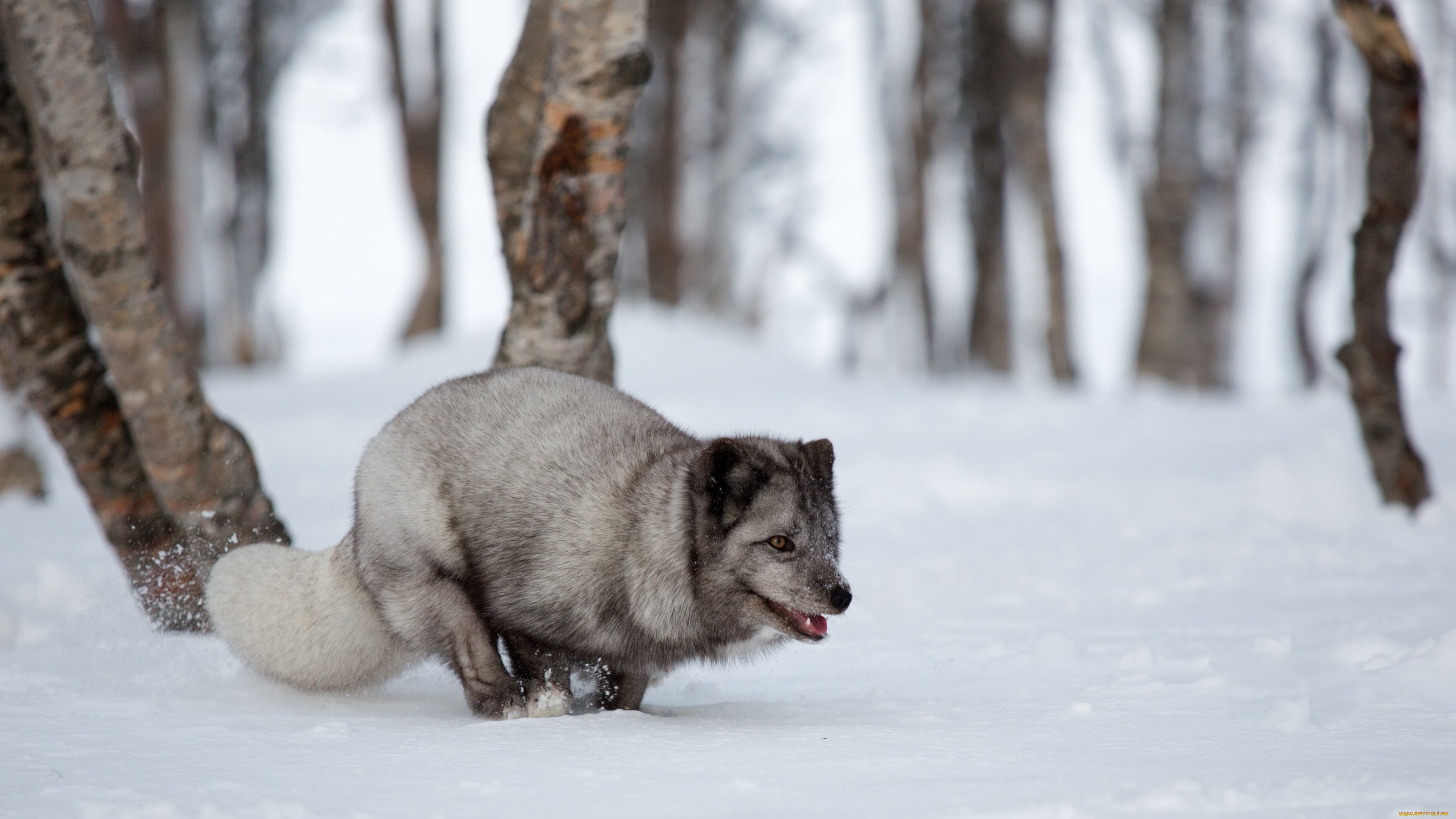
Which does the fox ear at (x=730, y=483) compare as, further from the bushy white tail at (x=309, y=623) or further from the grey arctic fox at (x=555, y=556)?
the bushy white tail at (x=309, y=623)

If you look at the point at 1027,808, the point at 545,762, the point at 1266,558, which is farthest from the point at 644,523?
the point at 1266,558

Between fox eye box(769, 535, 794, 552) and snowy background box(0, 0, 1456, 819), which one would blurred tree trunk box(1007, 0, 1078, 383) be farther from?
fox eye box(769, 535, 794, 552)

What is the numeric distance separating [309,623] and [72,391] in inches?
67.3

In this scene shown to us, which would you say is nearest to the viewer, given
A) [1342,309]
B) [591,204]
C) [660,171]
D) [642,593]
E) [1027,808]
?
[1027,808]

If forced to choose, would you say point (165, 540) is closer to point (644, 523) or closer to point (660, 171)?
point (644, 523)

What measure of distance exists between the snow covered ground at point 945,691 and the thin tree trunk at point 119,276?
0.55m

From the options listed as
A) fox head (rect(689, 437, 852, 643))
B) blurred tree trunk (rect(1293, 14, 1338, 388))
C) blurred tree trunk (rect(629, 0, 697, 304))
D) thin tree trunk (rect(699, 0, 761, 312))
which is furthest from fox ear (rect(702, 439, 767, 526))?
blurred tree trunk (rect(1293, 14, 1338, 388))

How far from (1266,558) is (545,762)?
457cm

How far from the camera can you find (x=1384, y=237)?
21.9ft

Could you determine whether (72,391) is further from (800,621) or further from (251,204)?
(251,204)

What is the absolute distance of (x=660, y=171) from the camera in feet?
75.9

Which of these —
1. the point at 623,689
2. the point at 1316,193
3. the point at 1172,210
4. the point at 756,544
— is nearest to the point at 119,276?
the point at 623,689

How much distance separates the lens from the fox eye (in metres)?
3.89

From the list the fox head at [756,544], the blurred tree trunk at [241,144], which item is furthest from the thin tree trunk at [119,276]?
the blurred tree trunk at [241,144]
